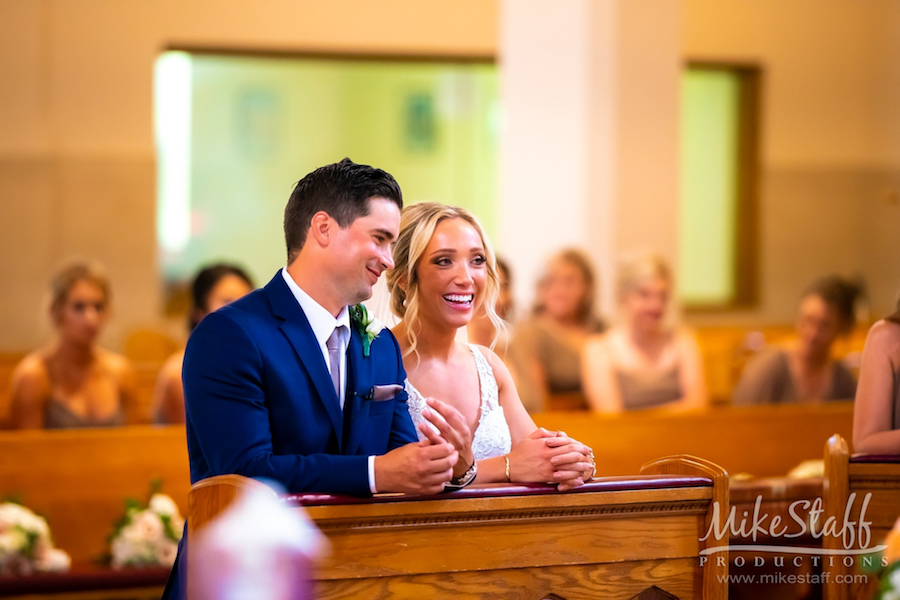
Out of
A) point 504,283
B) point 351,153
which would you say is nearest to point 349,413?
point 504,283

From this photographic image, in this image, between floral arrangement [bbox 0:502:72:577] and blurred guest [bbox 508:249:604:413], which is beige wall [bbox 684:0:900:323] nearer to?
blurred guest [bbox 508:249:604:413]

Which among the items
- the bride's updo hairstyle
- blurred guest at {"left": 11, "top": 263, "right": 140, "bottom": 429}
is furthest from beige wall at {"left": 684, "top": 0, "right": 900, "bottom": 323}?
the bride's updo hairstyle

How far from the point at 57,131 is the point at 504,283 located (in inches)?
221

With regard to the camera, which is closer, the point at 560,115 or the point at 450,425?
the point at 450,425

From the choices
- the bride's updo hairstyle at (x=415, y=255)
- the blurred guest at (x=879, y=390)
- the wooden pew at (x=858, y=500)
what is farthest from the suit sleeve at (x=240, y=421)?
the blurred guest at (x=879, y=390)

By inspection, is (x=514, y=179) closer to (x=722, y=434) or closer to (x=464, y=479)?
(x=722, y=434)

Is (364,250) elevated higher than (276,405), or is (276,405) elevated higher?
(364,250)

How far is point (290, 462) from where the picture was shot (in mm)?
2035

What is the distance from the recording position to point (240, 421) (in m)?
2.03

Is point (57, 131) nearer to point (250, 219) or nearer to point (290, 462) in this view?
point (250, 219)

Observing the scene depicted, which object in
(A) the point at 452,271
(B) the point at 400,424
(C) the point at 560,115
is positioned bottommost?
(B) the point at 400,424

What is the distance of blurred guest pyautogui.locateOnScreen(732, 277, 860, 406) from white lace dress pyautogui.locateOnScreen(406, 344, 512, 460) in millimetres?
2933

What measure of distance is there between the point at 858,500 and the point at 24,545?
2828mm

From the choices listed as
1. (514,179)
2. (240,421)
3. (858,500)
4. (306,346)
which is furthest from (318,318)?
(514,179)
